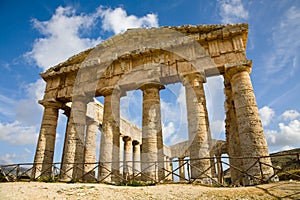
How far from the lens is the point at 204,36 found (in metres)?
12.7

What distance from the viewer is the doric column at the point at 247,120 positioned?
968cm

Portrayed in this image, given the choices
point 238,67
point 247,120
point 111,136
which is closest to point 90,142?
point 111,136

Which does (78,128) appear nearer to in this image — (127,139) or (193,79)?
(193,79)

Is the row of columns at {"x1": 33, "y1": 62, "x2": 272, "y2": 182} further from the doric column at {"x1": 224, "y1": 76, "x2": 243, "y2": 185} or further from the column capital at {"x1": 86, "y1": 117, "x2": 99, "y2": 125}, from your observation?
the column capital at {"x1": 86, "y1": 117, "x2": 99, "y2": 125}

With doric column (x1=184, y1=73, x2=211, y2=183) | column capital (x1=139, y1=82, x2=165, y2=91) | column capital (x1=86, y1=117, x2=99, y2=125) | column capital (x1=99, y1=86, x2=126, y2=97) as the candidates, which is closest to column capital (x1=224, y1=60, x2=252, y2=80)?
doric column (x1=184, y1=73, x2=211, y2=183)

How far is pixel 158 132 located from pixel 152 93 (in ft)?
7.92

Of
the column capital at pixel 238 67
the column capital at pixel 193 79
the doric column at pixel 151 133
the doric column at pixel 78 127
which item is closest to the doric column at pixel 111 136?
the doric column at pixel 151 133

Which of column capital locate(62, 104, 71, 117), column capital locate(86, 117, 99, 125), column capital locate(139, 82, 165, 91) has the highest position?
column capital locate(139, 82, 165, 91)

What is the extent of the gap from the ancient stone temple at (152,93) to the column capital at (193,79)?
0.06 metres

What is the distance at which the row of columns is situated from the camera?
10.3 m

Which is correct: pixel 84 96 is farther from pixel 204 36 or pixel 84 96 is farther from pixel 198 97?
pixel 204 36

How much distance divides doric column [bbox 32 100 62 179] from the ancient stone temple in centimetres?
6

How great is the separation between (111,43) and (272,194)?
12633 millimetres

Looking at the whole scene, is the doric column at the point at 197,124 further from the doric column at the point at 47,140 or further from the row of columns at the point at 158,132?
the doric column at the point at 47,140
